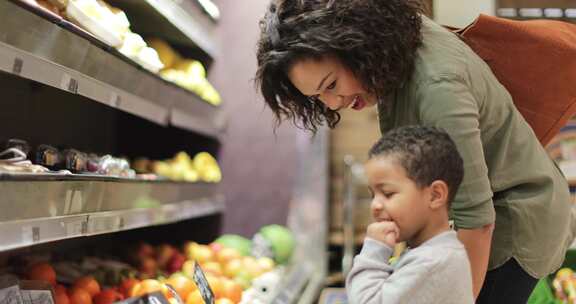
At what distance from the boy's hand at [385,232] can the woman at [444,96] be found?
15 centimetres

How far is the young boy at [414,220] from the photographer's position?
1.30 m

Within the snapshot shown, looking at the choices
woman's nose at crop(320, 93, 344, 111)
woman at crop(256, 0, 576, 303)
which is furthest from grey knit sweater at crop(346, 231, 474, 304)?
woman's nose at crop(320, 93, 344, 111)

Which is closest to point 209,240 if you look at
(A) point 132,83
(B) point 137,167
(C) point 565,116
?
(B) point 137,167

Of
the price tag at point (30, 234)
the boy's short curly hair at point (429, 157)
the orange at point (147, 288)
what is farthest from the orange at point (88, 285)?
the boy's short curly hair at point (429, 157)

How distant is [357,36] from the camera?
1508 millimetres

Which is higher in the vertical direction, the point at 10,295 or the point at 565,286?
the point at 10,295

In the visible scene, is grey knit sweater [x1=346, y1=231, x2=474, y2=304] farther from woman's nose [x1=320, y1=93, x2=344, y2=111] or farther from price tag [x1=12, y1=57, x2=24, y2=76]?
price tag [x1=12, y1=57, x2=24, y2=76]

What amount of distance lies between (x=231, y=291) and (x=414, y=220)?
53.1 inches

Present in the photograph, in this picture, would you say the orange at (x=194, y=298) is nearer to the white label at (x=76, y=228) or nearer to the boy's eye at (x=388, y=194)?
the white label at (x=76, y=228)

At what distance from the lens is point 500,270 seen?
1607 millimetres

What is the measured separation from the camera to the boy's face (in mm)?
1360

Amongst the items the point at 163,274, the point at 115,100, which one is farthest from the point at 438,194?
the point at 163,274

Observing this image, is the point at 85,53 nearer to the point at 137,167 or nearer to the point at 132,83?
the point at 132,83

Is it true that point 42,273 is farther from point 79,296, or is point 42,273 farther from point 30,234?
point 30,234
